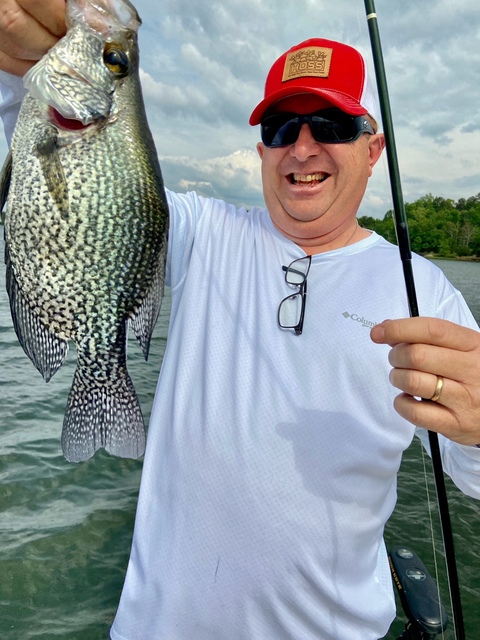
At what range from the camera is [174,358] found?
2.19 meters

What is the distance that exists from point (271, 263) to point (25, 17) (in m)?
1.29

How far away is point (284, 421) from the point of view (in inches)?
77.1

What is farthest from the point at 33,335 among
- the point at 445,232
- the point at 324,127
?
the point at 445,232

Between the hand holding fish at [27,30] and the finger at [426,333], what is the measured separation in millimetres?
1499

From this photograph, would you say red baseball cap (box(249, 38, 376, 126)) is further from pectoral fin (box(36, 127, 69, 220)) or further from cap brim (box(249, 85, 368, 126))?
pectoral fin (box(36, 127, 69, 220))

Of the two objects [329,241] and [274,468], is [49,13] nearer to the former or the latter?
[329,241]

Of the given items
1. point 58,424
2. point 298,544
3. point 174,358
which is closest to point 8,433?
point 58,424

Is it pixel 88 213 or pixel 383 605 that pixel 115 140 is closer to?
pixel 88 213

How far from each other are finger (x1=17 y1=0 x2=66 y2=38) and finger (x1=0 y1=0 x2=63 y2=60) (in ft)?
0.05

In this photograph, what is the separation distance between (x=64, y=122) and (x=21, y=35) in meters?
0.30

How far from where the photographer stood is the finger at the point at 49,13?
160 centimetres

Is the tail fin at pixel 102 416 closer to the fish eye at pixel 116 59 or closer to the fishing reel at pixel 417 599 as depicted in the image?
the fish eye at pixel 116 59

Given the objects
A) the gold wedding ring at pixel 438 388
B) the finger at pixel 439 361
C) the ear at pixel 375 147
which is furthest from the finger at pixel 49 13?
the gold wedding ring at pixel 438 388

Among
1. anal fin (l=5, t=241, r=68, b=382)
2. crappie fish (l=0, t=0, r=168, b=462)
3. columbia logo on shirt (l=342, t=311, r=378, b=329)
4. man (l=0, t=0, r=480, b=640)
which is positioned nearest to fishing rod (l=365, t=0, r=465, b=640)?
man (l=0, t=0, r=480, b=640)
